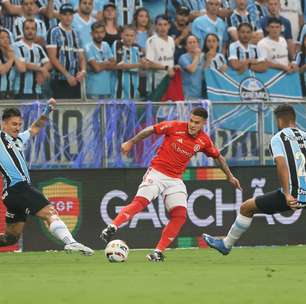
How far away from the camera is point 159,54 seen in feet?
65.6

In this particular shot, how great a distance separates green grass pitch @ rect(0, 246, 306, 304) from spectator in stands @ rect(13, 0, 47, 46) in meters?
5.54

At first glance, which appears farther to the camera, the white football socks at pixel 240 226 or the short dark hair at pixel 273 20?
the short dark hair at pixel 273 20

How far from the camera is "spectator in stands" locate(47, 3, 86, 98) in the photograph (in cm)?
1934

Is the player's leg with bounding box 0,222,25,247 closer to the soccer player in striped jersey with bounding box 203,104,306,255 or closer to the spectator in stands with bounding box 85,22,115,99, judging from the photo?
the soccer player in striped jersey with bounding box 203,104,306,255

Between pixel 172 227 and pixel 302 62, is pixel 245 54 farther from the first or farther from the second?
pixel 172 227

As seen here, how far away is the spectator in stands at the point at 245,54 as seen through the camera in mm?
20469

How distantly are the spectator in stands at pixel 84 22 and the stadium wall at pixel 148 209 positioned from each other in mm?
3426

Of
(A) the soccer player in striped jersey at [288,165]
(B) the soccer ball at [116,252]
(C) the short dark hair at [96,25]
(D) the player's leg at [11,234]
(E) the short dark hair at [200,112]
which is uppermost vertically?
(C) the short dark hair at [96,25]

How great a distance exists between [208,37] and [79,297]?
12723mm

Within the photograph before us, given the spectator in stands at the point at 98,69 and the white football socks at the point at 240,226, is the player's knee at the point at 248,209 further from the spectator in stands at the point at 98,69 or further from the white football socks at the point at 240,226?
the spectator in stands at the point at 98,69

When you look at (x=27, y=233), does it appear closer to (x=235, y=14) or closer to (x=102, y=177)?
(x=102, y=177)

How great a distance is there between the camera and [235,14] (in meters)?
21.4

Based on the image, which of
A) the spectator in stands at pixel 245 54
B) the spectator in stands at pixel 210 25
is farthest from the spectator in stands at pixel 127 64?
the spectator in stands at pixel 245 54

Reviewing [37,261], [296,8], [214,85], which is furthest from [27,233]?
[296,8]
